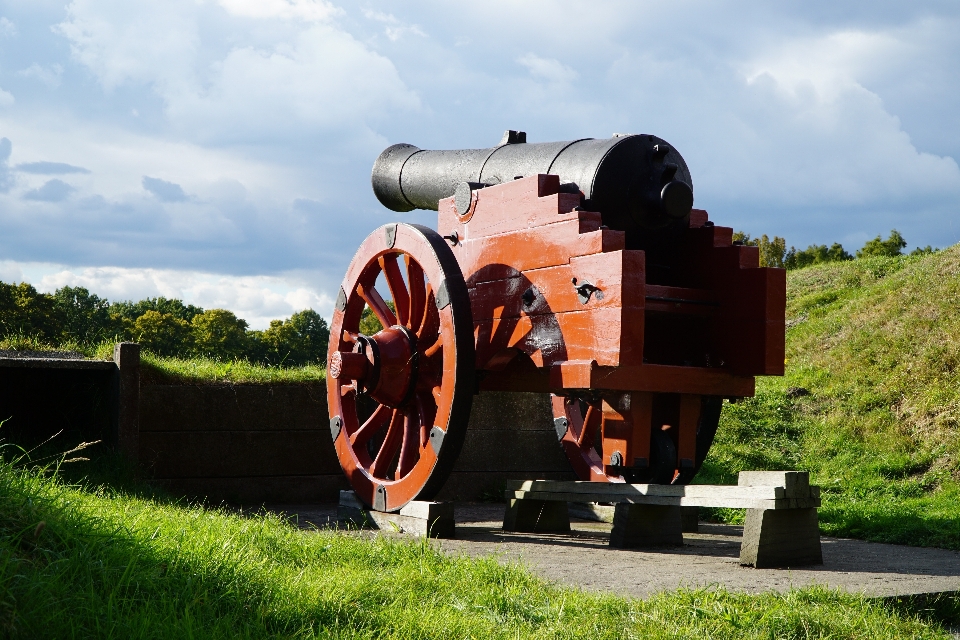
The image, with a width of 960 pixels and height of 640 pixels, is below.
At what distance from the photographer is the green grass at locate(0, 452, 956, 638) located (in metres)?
3.05

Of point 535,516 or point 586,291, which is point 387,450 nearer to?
point 535,516

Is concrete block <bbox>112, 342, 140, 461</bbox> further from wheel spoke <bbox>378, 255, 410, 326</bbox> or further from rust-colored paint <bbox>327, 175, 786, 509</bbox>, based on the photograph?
wheel spoke <bbox>378, 255, 410, 326</bbox>

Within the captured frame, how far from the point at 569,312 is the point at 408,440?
56.2 inches

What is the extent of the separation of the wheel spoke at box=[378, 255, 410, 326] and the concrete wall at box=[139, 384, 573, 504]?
179 centimetres

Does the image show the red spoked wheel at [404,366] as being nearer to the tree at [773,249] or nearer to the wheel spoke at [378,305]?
the wheel spoke at [378,305]

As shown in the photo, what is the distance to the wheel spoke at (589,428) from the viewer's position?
723 cm

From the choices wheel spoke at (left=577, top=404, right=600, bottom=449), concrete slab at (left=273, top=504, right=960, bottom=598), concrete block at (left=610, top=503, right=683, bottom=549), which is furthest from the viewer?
wheel spoke at (left=577, top=404, right=600, bottom=449)

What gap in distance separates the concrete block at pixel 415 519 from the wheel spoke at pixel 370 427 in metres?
0.47

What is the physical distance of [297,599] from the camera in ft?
11.1

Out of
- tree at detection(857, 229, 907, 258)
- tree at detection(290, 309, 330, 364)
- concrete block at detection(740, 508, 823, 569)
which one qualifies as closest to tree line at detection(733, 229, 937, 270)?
tree at detection(857, 229, 907, 258)

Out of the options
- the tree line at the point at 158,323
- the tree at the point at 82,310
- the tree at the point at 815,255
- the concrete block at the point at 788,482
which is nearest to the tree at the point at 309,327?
the tree line at the point at 158,323

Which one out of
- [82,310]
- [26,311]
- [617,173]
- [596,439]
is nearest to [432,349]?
[617,173]

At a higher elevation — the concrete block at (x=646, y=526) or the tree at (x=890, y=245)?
the tree at (x=890, y=245)

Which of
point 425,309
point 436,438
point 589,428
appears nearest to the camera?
point 436,438
